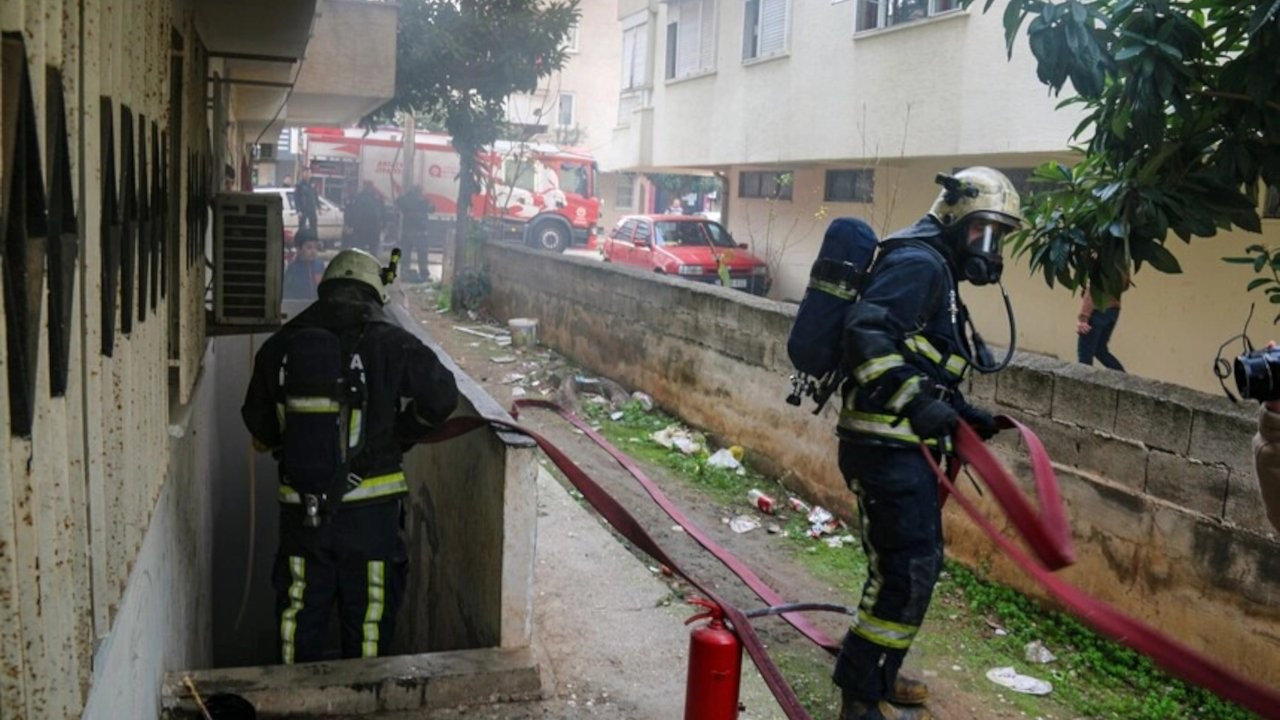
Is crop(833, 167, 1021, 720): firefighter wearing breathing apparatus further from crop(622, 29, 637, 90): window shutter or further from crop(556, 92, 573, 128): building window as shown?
crop(556, 92, 573, 128): building window

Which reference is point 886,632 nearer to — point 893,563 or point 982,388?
point 893,563

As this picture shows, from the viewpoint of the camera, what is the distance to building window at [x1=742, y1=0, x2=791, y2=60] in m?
17.1

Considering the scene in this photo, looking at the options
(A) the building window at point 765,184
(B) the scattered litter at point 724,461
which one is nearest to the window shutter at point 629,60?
(A) the building window at point 765,184

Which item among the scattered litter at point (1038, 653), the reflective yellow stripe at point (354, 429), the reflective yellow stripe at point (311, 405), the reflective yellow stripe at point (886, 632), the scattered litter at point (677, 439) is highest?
the reflective yellow stripe at point (311, 405)

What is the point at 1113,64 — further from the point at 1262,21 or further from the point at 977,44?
the point at 977,44

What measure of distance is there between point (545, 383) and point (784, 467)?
432cm

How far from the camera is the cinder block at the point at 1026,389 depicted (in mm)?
5625

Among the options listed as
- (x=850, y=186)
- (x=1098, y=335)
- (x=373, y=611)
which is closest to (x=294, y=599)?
(x=373, y=611)

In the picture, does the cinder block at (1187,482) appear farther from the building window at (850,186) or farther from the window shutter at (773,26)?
the window shutter at (773,26)

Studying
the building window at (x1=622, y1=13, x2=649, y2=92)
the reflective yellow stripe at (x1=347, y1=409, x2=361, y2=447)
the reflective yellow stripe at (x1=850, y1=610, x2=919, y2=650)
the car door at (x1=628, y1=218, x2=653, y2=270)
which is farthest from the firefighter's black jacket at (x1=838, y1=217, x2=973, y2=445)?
the building window at (x1=622, y1=13, x2=649, y2=92)

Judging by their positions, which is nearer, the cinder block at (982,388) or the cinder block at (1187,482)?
the cinder block at (1187,482)

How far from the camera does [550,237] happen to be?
29.4 metres

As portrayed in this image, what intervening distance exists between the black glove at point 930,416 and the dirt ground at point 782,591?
51.8 inches

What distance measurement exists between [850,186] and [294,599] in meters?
14.0
